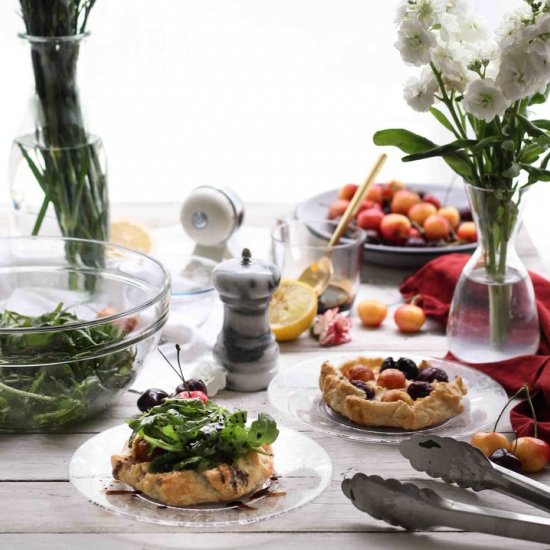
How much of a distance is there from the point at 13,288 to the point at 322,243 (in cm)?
67

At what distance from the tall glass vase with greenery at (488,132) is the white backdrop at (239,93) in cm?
221

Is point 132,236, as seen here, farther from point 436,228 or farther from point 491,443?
point 491,443

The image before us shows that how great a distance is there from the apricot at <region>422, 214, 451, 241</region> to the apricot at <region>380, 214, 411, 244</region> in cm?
4

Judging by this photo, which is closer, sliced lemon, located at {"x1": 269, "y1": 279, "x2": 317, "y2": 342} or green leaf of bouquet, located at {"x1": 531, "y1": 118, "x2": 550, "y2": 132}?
green leaf of bouquet, located at {"x1": 531, "y1": 118, "x2": 550, "y2": 132}

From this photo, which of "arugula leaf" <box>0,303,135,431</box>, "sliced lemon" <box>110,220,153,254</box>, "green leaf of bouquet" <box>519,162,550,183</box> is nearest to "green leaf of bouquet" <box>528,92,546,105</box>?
"green leaf of bouquet" <box>519,162,550,183</box>

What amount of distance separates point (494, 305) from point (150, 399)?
2.03 feet

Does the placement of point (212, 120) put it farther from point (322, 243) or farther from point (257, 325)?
point (257, 325)

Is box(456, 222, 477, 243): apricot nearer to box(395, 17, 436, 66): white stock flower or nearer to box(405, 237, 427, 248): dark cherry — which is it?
box(405, 237, 427, 248): dark cherry

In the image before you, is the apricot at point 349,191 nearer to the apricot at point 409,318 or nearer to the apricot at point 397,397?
the apricot at point 409,318

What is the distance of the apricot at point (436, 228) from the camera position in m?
2.49

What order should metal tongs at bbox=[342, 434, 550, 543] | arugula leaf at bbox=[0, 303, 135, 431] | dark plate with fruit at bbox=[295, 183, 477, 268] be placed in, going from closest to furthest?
metal tongs at bbox=[342, 434, 550, 543] → arugula leaf at bbox=[0, 303, 135, 431] → dark plate with fruit at bbox=[295, 183, 477, 268]

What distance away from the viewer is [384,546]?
1.44 meters

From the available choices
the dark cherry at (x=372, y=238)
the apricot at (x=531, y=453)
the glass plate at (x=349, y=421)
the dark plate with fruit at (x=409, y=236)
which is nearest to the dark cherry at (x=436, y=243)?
the dark plate with fruit at (x=409, y=236)

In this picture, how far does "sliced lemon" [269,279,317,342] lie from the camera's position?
2.14 meters
